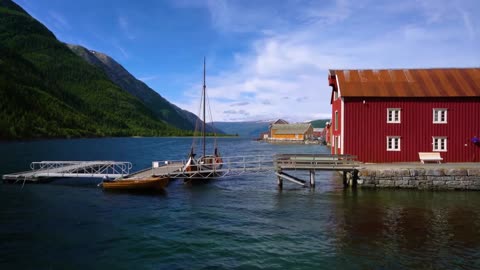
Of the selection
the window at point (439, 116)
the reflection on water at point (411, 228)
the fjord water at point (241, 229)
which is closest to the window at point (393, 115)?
the window at point (439, 116)

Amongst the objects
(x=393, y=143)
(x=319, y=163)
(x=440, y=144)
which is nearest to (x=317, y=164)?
(x=319, y=163)

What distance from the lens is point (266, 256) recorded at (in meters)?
14.6

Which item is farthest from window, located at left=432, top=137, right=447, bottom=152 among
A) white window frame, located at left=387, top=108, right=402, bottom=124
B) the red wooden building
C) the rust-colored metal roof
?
the rust-colored metal roof

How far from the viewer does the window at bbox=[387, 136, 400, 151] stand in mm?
32344

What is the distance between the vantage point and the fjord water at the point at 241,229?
14156 millimetres

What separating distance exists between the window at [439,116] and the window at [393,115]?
3.46 metres

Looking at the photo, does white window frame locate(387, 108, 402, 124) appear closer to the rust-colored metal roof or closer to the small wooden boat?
the rust-colored metal roof

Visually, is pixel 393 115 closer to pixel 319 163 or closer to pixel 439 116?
pixel 439 116

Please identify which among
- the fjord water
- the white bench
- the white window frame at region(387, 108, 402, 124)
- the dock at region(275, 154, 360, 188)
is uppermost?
the white window frame at region(387, 108, 402, 124)

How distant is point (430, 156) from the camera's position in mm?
31250

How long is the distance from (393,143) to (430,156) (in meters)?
3.41

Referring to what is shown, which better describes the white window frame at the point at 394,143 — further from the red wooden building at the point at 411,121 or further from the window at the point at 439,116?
the window at the point at 439,116

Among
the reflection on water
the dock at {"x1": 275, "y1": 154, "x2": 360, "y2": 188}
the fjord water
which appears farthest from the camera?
the dock at {"x1": 275, "y1": 154, "x2": 360, "y2": 188}

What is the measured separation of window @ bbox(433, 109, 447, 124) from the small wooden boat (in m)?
26.6
